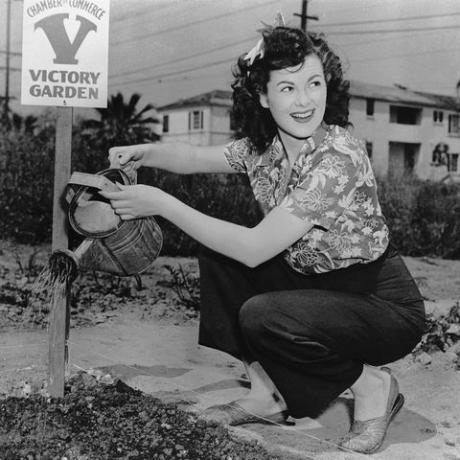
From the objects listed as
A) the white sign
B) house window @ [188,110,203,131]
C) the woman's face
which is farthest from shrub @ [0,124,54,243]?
house window @ [188,110,203,131]

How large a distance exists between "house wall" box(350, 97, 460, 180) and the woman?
39325 mm

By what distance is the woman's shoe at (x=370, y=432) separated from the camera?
8.45 ft

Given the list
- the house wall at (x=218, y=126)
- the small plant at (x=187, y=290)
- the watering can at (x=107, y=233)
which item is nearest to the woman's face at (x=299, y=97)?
the watering can at (x=107, y=233)

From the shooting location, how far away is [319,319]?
8.29 ft

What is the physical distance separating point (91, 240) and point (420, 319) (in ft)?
4.11

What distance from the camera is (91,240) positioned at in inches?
105

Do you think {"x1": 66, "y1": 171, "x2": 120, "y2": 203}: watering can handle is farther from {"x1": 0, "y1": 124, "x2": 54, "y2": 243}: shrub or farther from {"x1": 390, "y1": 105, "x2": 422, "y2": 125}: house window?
{"x1": 390, "y1": 105, "x2": 422, "y2": 125}: house window

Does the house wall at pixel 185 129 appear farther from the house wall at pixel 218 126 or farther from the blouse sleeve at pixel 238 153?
the blouse sleeve at pixel 238 153

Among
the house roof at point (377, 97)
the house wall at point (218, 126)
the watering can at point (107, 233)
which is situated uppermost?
the house roof at point (377, 97)

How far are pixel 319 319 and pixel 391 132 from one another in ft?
139

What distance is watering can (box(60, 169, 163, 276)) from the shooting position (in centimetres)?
260

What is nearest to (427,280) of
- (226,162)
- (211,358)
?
(211,358)

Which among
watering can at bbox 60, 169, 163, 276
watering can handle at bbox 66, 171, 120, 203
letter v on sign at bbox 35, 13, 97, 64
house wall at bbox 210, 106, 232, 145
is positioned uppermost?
house wall at bbox 210, 106, 232, 145

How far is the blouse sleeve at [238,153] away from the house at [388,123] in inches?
1451
